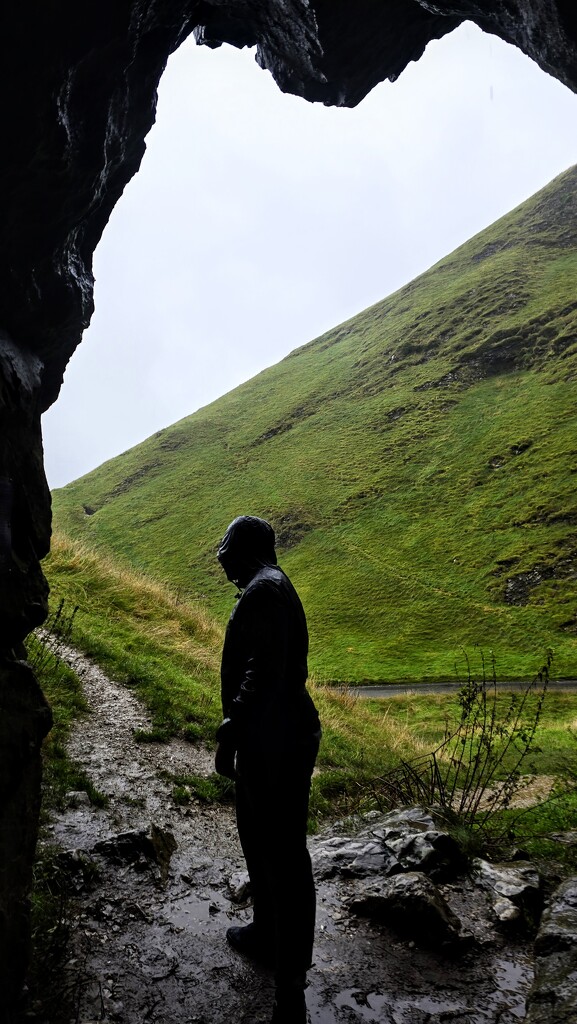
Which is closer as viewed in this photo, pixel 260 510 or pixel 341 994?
pixel 341 994

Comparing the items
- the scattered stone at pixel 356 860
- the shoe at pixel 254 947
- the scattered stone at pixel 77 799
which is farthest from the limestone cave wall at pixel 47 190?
the scattered stone at pixel 356 860

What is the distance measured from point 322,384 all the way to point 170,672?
220 ft

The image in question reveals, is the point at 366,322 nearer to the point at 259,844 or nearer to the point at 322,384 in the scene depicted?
the point at 322,384

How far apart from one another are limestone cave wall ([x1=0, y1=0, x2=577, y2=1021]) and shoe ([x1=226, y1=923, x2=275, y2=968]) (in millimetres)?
1745

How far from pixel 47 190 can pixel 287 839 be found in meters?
5.01

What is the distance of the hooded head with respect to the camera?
4.25 meters

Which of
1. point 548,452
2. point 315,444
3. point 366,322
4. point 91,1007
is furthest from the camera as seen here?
point 366,322

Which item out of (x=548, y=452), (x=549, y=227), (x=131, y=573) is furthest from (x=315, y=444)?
(x=549, y=227)

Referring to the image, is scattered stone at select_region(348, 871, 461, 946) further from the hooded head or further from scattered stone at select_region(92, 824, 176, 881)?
the hooded head

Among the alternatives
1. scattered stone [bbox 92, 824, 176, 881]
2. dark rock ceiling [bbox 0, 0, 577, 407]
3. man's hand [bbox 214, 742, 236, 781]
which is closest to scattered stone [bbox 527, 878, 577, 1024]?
man's hand [bbox 214, 742, 236, 781]

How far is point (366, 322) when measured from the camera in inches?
3573

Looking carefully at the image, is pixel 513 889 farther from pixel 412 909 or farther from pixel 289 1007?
pixel 289 1007

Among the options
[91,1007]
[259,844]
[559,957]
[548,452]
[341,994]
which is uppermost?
[259,844]

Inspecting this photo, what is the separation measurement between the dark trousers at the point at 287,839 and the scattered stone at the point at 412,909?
1.58 m
